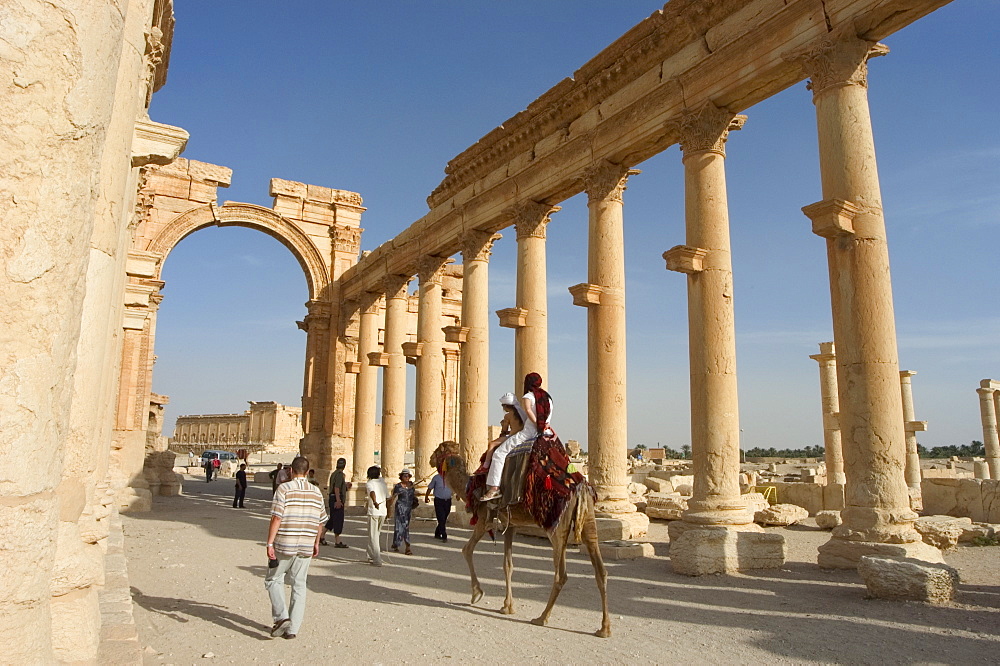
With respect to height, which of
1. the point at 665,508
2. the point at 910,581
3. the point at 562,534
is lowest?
the point at 910,581

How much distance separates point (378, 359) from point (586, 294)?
1043 centimetres

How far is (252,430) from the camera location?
5553 cm

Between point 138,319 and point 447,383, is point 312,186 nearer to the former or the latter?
point 447,383

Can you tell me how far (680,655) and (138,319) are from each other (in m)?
15.2

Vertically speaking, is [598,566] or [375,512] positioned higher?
[375,512]

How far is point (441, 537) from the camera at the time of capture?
44.0 ft

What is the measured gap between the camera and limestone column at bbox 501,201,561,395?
15.2 metres

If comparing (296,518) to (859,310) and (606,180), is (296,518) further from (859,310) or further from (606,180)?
(606,180)

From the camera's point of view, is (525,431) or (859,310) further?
(859,310)

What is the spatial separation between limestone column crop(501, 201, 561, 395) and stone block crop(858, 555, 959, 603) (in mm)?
8408

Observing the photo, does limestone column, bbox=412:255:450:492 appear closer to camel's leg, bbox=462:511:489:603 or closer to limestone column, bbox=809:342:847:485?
camel's leg, bbox=462:511:489:603

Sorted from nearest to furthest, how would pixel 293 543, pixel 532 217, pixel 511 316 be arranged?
pixel 293 543, pixel 511 316, pixel 532 217

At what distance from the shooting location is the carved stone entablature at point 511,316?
1509cm

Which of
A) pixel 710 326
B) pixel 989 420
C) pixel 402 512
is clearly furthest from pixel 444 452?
pixel 989 420
